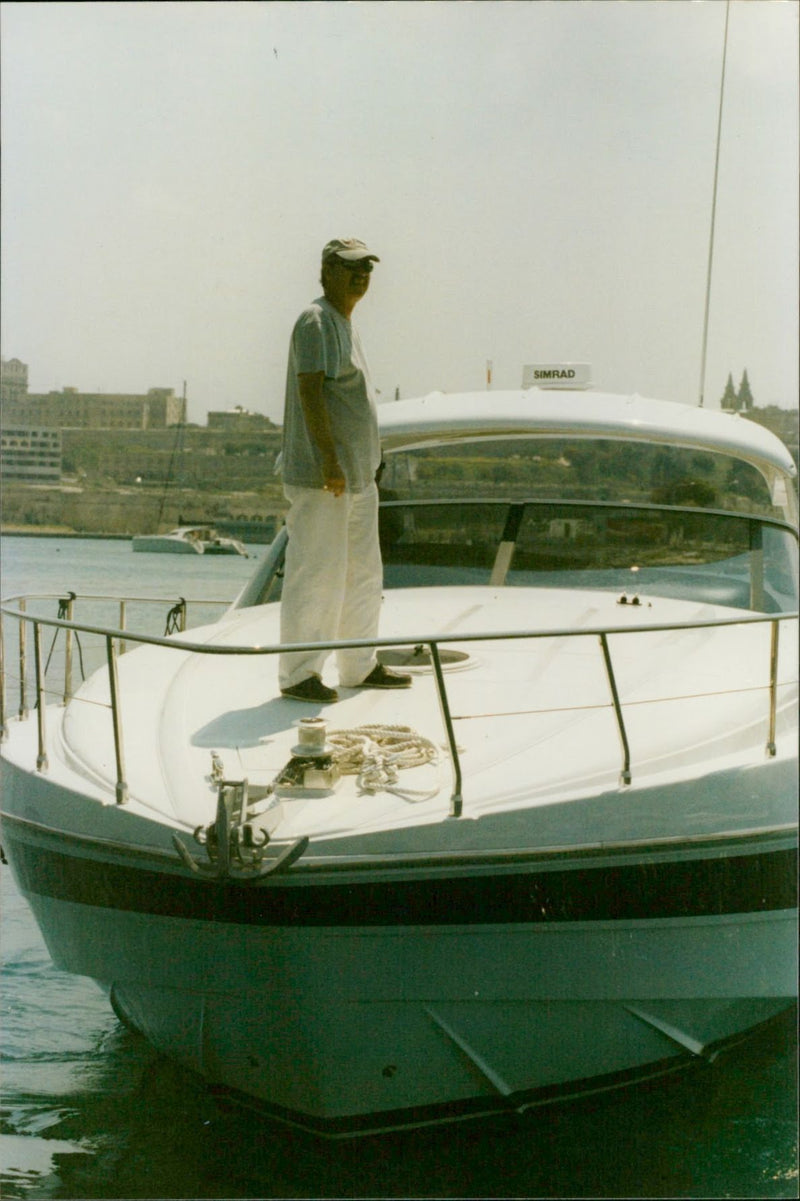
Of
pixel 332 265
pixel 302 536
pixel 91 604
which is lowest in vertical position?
pixel 91 604

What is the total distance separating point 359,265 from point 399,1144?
2.50 m

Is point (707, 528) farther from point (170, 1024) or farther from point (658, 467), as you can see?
point (170, 1024)

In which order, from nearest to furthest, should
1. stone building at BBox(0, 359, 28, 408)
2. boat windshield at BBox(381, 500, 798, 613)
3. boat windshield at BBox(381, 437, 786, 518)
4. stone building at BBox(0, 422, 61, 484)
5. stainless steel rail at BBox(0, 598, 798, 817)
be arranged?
stainless steel rail at BBox(0, 598, 798, 817), boat windshield at BBox(381, 500, 798, 613), boat windshield at BBox(381, 437, 786, 518), stone building at BBox(0, 359, 28, 408), stone building at BBox(0, 422, 61, 484)

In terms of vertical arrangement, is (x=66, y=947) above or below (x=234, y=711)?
below

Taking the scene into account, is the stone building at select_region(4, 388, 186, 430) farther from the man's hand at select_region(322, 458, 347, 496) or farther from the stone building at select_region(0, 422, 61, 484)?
the man's hand at select_region(322, 458, 347, 496)

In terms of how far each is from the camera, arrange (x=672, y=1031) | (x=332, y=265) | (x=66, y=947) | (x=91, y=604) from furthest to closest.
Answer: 1. (x=91, y=604)
2. (x=332, y=265)
3. (x=66, y=947)
4. (x=672, y=1031)

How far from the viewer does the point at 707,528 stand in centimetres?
500

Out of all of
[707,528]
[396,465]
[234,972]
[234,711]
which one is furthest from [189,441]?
[234,972]

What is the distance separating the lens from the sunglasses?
3877 mm

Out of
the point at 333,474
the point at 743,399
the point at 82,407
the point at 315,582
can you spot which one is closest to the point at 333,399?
the point at 333,474

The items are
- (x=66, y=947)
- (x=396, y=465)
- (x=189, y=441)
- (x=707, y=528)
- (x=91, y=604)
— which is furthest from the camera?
(x=91, y=604)

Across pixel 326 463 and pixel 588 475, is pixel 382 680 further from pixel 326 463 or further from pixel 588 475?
pixel 588 475

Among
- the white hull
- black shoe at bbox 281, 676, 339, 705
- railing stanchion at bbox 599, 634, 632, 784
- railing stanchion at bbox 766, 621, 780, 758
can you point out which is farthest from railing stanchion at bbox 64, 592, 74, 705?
the white hull

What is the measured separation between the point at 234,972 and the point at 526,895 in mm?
730
